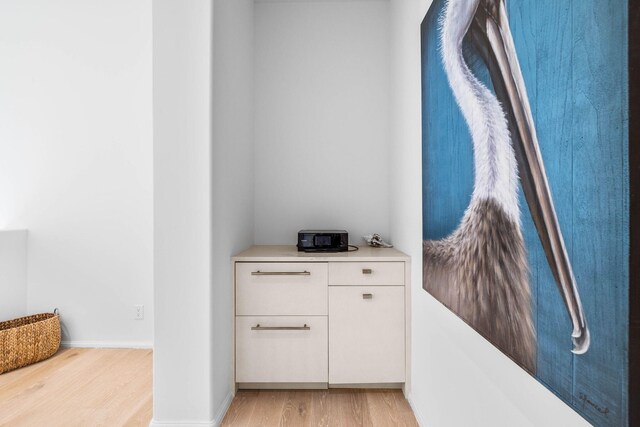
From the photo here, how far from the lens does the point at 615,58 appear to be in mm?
560

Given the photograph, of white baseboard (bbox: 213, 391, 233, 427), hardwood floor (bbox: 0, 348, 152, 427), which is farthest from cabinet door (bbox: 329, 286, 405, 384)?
hardwood floor (bbox: 0, 348, 152, 427)

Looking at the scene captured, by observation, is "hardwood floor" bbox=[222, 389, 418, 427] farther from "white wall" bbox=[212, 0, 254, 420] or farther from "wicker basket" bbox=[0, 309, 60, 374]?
"wicker basket" bbox=[0, 309, 60, 374]

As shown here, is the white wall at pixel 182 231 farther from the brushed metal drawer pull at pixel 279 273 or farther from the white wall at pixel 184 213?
the brushed metal drawer pull at pixel 279 273

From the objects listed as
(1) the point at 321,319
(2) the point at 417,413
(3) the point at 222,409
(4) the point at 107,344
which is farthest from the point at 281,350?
(4) the point at 107,344

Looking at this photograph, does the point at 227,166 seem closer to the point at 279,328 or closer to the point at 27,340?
the point at 279,328

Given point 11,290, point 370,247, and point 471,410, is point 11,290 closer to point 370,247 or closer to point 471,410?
point 370,247

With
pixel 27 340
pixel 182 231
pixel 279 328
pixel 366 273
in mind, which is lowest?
pixel 27 340

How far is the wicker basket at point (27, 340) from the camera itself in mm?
2469

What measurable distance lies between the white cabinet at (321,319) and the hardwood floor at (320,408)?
10cm

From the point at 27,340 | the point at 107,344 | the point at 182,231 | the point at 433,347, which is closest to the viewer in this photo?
the point at 433,347

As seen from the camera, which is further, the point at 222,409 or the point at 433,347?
the point at 222,409

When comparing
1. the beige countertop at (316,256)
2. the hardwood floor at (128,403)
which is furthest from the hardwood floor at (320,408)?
the beige countertop at (316,256)

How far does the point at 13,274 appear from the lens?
2840 mm

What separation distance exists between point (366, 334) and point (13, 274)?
278 cm
